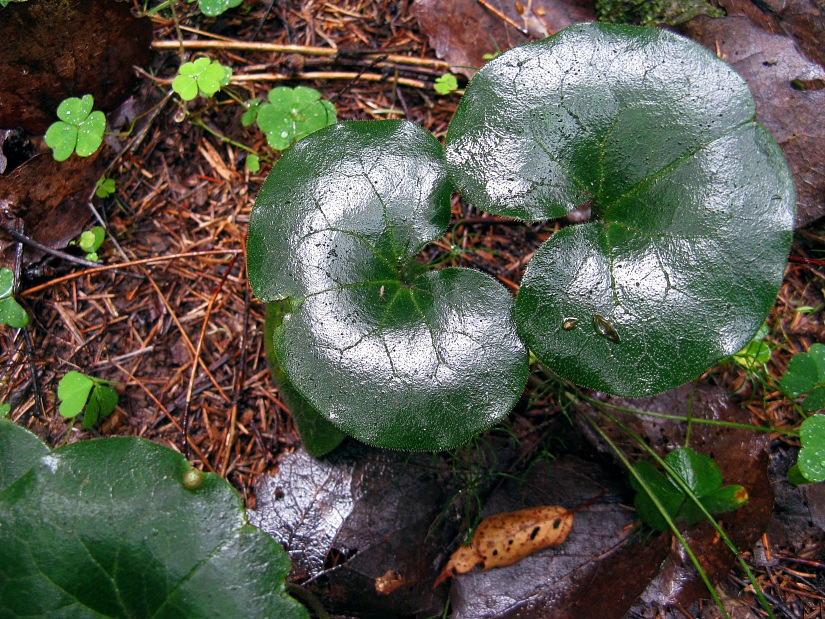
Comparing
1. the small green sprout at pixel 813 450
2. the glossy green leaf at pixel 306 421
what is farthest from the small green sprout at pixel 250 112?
the small green sprout at pixel 813 450

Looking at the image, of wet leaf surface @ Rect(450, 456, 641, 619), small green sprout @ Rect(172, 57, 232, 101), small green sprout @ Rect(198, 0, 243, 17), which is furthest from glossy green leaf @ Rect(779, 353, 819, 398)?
small green sprout @ Rect(198, 0, 243, 17)

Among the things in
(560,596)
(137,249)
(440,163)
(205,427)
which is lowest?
(560,596)

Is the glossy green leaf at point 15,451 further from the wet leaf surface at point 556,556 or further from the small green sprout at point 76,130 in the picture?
the wet leaf surface at point 556,556

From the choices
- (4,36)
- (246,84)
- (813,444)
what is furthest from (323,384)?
(4,36)

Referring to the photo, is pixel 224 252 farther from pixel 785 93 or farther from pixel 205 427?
pixel 785 93

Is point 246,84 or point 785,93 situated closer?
point 785,93
